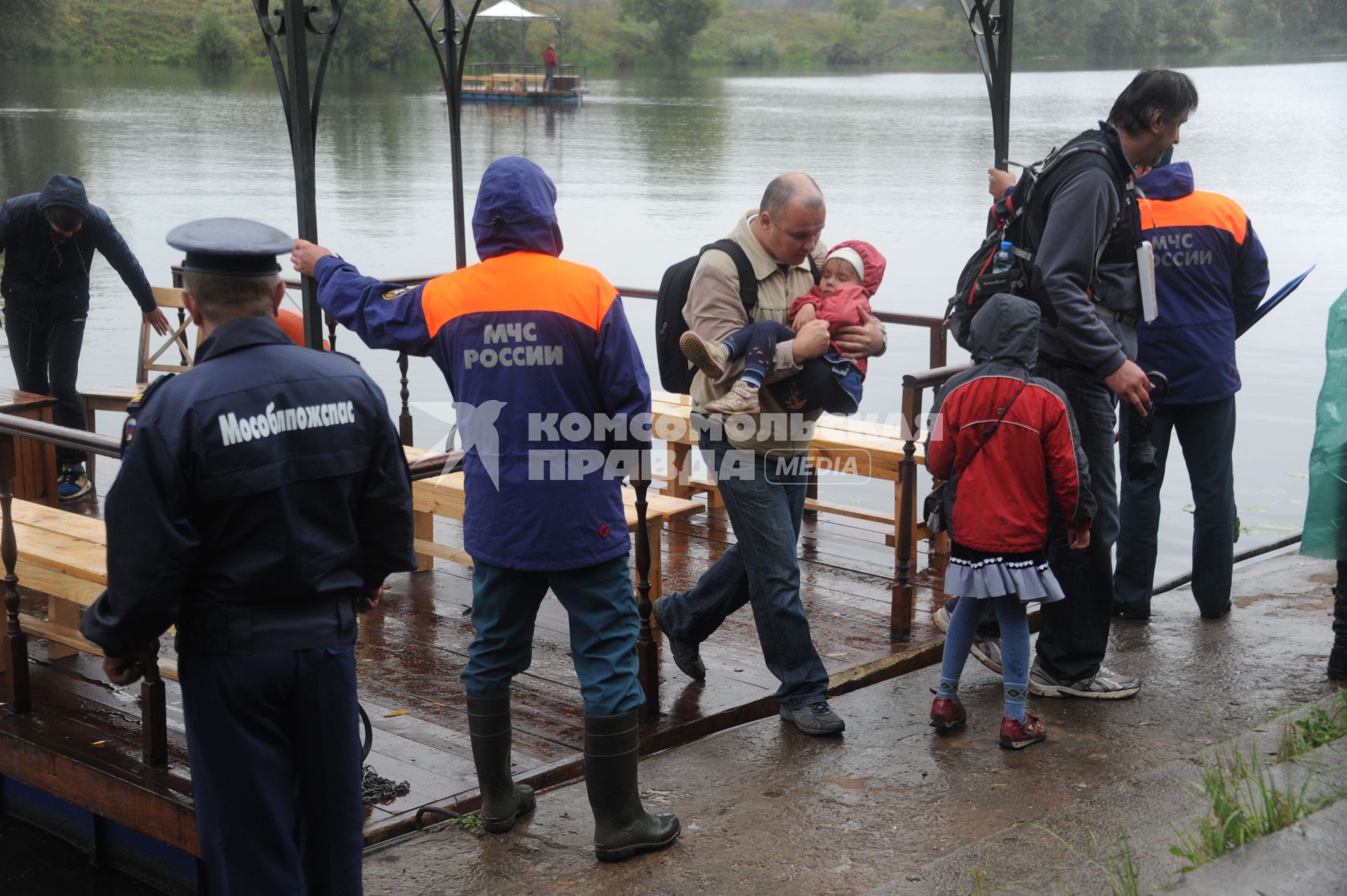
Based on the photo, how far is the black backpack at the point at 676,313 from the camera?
4.15 metres

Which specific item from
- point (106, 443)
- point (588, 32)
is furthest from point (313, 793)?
point (588, 32)

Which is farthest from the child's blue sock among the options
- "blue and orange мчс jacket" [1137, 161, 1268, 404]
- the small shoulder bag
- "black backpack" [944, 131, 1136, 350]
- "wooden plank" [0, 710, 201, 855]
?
"wooden plank" [0, 710, 201, 855]

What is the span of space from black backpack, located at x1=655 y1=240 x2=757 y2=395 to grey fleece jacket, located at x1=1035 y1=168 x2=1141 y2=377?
918 mm

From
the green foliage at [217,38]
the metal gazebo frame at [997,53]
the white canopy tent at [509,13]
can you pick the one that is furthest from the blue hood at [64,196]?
the green foliage at [217,38]

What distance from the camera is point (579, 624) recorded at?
12.0 feet

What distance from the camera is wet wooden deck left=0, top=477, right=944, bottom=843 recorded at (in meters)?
4.25

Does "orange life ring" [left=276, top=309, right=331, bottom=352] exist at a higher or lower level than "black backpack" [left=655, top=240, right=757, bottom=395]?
lower

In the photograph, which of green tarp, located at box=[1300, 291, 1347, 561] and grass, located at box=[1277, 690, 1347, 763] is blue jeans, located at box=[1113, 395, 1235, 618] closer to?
green tarp, located at box=[1300, 291, 1347, 561]

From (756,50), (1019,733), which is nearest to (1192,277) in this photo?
(1019,733)

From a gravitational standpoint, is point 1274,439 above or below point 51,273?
below

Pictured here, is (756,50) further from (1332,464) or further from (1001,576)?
(1001,576)

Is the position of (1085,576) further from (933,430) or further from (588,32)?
(588,32)

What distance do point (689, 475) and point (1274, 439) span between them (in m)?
7.82

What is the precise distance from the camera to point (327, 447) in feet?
9.57
